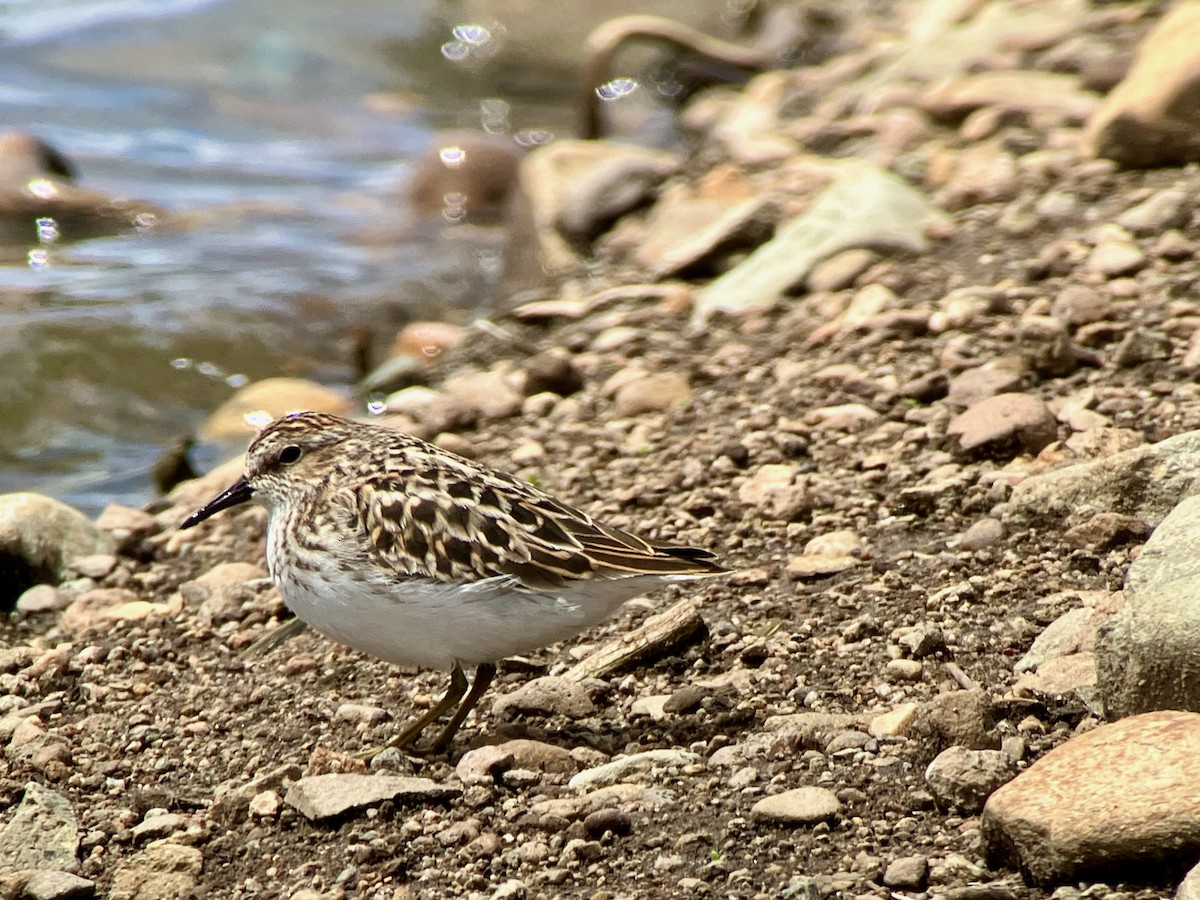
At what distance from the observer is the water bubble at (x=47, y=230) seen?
44.7 feet

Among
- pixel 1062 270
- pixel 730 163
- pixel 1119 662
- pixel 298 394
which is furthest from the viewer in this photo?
pixel 730 163

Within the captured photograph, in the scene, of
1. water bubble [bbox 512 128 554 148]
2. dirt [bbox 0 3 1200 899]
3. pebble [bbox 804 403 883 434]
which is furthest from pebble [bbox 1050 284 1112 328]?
water bubble [bbox 512 128 554 148]

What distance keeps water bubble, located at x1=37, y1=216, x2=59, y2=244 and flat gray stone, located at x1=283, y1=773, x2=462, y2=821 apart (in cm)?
987

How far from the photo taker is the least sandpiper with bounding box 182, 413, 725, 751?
520 centimetres

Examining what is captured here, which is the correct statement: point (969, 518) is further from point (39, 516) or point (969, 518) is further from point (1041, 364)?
point (39, 516)

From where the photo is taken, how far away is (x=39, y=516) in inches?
300

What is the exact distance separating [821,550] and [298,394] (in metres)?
5.28

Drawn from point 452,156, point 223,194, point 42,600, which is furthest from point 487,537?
point 223,194

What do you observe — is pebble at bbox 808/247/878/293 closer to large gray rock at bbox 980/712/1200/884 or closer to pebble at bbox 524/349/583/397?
pebble at bbox 524/349/583/397

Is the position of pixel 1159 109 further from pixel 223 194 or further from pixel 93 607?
pixel 223 194

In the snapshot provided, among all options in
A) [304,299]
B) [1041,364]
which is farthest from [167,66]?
[1041,364]

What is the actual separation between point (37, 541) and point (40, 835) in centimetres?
292

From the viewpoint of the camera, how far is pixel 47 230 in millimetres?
13758

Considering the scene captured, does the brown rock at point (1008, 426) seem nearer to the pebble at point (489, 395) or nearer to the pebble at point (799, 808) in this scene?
the pebble at point (799, 808)
